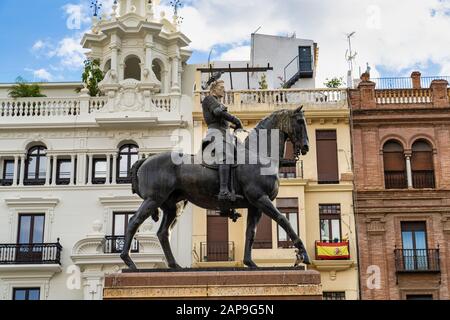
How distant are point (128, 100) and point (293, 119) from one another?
80.2 ft

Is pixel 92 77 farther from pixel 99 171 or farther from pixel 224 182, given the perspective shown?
pixel 224 182

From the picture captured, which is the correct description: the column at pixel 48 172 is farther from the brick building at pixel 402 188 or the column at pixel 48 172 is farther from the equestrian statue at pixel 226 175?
the equestrian statue at pixel 226 175

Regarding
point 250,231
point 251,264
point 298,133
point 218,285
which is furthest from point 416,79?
point 218,285

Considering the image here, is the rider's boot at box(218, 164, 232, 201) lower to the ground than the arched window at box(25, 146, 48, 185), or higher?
lower

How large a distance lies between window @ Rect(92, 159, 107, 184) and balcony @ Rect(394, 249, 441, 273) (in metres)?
14.2

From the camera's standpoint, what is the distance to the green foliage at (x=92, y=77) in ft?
142

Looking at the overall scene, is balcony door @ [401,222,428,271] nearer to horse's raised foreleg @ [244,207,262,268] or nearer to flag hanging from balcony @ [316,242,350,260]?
flag hanging from balcony @ [316,242,350,260]

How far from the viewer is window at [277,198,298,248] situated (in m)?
38.0

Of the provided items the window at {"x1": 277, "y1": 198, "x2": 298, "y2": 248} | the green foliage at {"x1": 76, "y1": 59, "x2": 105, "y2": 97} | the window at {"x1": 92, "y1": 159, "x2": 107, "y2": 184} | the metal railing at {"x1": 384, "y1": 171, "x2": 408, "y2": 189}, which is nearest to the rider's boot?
the window at {"x1": 277, "y1": 198, "x2": 298, "y2": 248}
